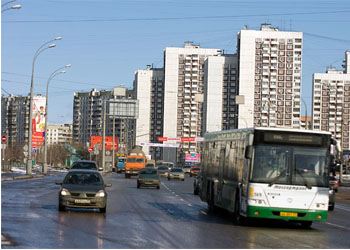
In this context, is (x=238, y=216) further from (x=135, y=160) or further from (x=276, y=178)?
(x=135, y=160)

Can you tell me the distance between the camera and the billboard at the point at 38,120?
241 ft

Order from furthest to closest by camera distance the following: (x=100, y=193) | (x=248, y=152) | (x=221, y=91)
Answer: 1. (x=221, y=91)
2. (x=100, y=193)
3. (x=248, y=152)

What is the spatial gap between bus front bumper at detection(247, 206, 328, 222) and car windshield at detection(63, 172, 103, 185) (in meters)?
7.13

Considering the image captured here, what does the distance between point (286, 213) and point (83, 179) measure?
8.12 meters

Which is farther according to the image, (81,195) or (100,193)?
(100,193)

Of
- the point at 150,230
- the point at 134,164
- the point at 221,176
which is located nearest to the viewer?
the point at 150,230

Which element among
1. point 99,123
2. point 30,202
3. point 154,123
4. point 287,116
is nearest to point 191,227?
point 30,202

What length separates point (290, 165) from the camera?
22.5 metres

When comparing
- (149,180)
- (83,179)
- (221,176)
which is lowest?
(149,180)

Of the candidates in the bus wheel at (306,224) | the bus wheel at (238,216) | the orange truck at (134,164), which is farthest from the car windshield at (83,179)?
the orange truck at (134,164)

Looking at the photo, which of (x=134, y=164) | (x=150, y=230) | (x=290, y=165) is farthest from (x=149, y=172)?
(x=150, y=230)

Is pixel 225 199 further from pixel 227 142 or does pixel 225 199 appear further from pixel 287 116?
pixel 287 116

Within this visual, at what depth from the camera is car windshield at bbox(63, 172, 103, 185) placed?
1073 inches

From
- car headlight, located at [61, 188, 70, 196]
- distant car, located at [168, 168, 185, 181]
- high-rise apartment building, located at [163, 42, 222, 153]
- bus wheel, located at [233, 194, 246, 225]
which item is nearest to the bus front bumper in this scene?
bus wheel, located at [233, 194, 246, 225]
